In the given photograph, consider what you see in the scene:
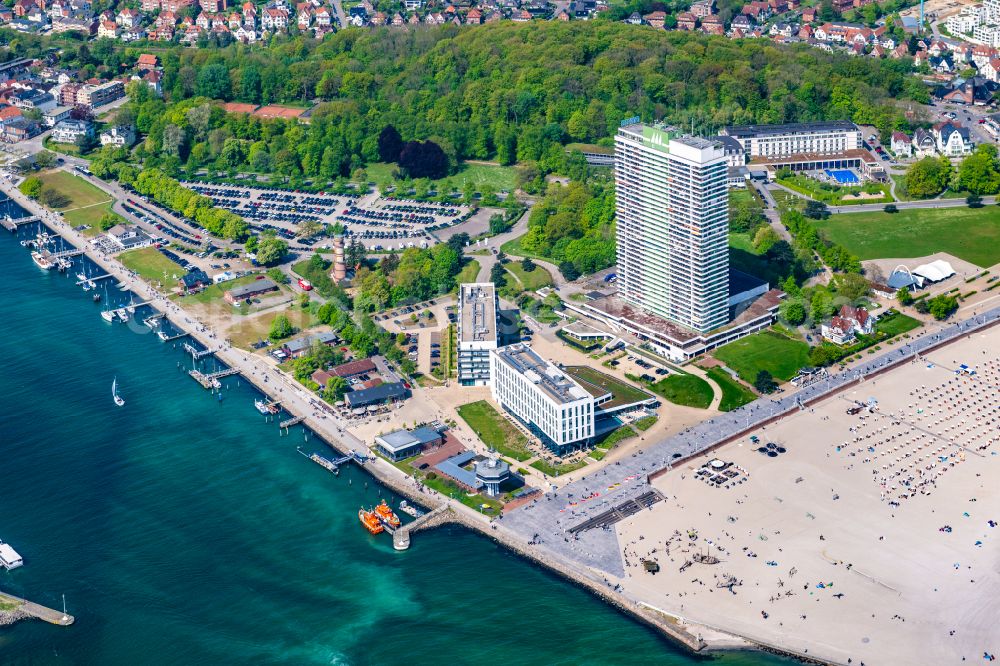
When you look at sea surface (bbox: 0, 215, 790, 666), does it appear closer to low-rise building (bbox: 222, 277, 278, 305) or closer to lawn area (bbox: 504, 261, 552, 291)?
low-rise building (bbox: 222, 277, 278, 305)

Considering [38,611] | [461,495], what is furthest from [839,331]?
[38,611]

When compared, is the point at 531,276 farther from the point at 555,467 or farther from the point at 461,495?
the point at 461,495

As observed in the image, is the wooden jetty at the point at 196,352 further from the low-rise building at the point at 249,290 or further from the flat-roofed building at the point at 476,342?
the flat-roofed building at the point at 476,342

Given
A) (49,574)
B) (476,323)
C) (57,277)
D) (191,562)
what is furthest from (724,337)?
(57,277)

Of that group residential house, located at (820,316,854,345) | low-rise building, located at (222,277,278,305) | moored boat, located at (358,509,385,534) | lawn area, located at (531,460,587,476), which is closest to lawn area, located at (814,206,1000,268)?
residential house, located at (820,316,854,345)

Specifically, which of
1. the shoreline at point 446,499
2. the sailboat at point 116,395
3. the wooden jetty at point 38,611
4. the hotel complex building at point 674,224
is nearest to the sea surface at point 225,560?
the wooden jetty at point 38,611

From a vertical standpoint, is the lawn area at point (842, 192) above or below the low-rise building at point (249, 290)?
above
